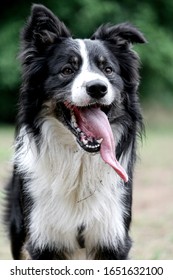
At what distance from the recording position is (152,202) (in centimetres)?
974

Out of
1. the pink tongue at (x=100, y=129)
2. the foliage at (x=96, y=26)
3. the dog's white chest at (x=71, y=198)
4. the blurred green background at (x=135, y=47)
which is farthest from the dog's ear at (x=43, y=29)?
the foliage at (x=96, y=26)

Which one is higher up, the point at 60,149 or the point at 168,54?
the point at 60,149

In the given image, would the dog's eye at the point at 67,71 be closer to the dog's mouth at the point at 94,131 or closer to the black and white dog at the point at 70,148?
the black and white dog at the point at 70,148

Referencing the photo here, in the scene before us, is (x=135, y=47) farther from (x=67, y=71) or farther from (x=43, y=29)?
(x=67, y=71)

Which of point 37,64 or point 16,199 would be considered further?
point 16,199

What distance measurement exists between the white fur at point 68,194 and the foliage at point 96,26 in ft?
59.2

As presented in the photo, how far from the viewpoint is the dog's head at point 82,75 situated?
5098 millimetres

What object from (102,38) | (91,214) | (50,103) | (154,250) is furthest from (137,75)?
(154,250)

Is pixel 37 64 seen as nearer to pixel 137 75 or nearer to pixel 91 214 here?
pixel 137 75

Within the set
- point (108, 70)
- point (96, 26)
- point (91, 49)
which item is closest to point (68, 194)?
point (108, 70)

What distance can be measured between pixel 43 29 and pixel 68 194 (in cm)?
137

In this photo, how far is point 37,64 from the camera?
5.52m

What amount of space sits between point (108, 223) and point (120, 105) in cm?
95

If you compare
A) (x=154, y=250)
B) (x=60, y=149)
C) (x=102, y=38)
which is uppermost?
(x=102, y=38)
